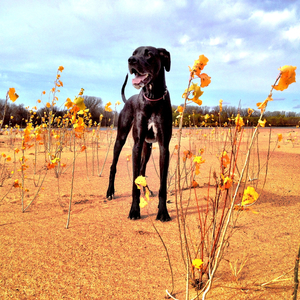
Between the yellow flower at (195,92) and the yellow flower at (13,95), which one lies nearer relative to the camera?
the yellow flower at (195,92)

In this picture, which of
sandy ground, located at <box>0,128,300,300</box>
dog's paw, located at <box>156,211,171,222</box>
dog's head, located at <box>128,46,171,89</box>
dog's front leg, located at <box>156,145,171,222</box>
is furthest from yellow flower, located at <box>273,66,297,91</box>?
dog's paw, located at <box>156,211,171,222</box>

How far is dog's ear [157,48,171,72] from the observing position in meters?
2.30

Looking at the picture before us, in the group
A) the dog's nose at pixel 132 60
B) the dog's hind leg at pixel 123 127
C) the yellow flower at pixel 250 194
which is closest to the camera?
the yellow flower at pixel 250 194

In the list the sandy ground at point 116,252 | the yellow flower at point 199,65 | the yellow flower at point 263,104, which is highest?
the yellow flower at point 199,65

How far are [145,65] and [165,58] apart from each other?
0.35 metres

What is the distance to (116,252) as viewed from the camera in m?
1.73

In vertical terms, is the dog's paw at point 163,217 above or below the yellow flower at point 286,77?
below

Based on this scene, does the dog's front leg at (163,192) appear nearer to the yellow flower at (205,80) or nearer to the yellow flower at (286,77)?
the yellow flower at (205,80)

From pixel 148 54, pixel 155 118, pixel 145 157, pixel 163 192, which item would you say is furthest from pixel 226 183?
pixel 145 157

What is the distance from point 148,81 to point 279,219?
75.6 inches

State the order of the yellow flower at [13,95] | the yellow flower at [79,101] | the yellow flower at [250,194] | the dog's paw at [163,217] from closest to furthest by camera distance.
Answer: the yellow flower at [250,194], the yellow flower at [79,101], the yellow flower at [13,95], the dog's paw at [163,217]

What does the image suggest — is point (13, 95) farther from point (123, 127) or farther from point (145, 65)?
point (123, 127)

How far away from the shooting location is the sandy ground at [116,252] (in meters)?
1.33

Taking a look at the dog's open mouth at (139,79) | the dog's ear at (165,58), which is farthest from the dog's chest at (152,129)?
the dog's ear at (165,58)
